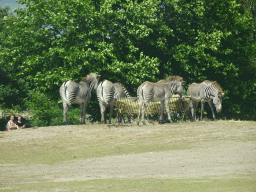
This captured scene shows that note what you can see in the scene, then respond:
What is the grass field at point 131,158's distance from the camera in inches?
394

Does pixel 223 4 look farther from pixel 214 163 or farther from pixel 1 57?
pixel 214 163

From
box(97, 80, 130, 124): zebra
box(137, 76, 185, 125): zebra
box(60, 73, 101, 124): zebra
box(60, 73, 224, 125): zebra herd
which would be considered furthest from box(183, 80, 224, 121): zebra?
box(60, 73, 101, 124): zebra

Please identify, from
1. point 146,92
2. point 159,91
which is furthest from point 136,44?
point 146,92

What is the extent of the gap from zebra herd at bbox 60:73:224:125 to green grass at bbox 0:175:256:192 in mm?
14109

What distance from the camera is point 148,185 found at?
9.66 metres

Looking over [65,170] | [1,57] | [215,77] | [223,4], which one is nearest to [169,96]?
[215,77]

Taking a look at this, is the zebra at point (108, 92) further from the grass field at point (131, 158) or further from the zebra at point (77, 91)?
the grass field at point (131, 158)

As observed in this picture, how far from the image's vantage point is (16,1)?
3534 cm

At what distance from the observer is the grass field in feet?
32.8

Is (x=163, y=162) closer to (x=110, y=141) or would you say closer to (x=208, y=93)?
(x=110, y=141)

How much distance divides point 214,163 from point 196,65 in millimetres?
19151

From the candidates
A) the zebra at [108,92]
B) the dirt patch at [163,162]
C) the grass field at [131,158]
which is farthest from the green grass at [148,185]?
the zebra at [108,92]

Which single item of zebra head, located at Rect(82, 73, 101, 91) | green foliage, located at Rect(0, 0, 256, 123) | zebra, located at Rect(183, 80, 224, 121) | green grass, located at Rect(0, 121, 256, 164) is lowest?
green grass, located at Rect(0, 121, 256, 164)

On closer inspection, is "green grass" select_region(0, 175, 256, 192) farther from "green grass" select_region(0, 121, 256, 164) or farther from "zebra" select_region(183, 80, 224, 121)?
"zebra" select_region(183, 80, 224, 121)
